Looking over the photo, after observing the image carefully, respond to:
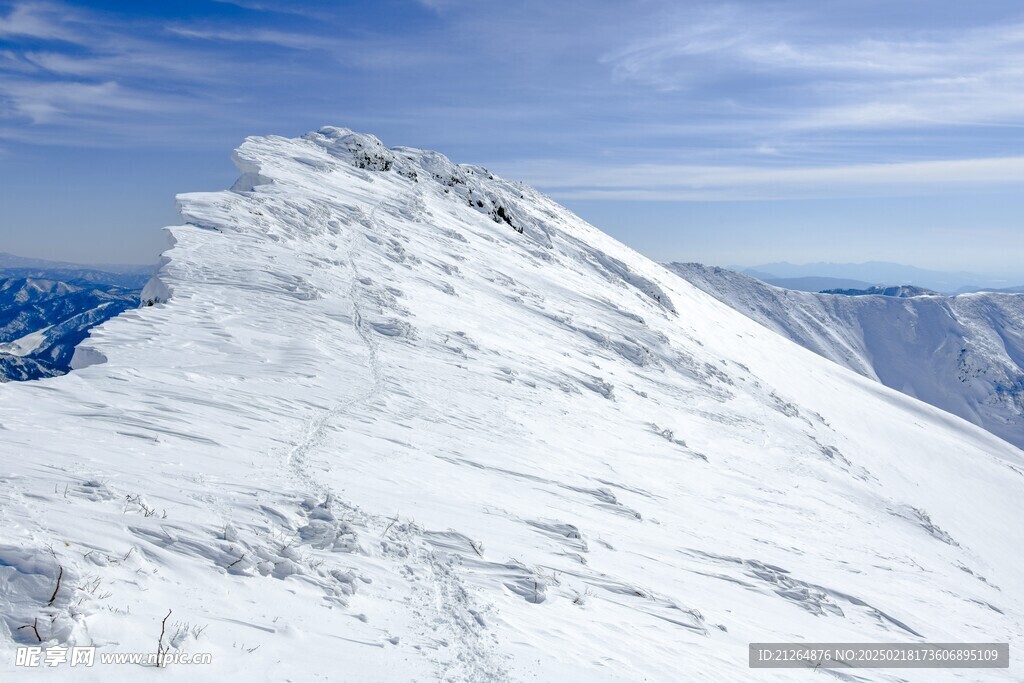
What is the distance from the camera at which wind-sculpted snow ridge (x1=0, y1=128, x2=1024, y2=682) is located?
581 centimetres

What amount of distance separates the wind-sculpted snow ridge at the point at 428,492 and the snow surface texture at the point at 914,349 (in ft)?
527

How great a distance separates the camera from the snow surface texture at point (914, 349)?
165 m

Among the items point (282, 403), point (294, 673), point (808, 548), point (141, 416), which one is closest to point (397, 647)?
point (294, 673)

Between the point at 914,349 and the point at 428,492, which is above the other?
the point at 428,492

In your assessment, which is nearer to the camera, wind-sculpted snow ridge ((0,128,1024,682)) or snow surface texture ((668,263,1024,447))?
wind-sculpted snow ridge ((0,128,1024,682))

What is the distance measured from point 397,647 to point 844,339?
8218 inches

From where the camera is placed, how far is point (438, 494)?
386 inches

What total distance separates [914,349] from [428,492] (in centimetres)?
21830

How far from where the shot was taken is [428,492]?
32.0 ft

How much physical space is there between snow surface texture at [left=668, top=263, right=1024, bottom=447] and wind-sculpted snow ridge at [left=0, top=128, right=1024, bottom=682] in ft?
527

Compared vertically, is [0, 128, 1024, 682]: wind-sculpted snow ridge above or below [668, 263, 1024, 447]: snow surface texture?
above

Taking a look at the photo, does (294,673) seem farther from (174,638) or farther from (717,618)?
(717,618)

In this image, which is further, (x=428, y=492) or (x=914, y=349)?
(x=914, y=349)

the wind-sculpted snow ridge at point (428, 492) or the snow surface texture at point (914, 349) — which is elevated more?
the wind-sculpted snow ridge at point (428, 492)
